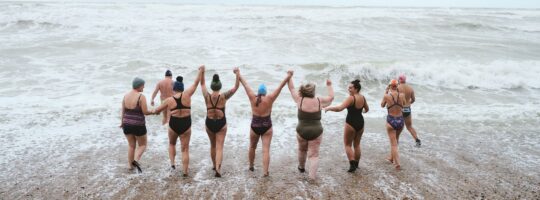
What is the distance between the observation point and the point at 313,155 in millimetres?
6547

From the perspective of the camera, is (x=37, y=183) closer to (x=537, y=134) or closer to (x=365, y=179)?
(x=365, y=179)

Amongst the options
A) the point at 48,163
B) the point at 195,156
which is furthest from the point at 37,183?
the point at 195,156

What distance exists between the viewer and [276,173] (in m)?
7.01

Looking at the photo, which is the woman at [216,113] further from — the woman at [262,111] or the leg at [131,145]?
the leg at [131,145]

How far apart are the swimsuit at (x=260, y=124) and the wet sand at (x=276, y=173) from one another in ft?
2.69

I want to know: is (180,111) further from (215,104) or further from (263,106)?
(263,106)

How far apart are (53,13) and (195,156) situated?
3439 cm

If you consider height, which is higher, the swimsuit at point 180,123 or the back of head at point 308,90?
the back of head at point 308,90

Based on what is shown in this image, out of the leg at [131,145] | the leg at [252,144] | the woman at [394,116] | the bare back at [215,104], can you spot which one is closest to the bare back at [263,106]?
the leg at [252,144]

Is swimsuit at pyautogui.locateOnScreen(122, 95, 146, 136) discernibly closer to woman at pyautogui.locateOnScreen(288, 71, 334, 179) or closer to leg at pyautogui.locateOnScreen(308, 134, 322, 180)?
woman at pyautogui.locateOnScreen(288, 71, 334, 179)

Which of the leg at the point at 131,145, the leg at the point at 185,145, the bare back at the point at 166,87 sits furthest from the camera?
the bare back at the point at 166,87

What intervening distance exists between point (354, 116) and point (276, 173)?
170 cm

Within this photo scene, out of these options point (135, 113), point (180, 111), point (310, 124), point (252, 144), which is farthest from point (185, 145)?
point (310, 124)

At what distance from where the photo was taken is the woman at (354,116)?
6746 millimetres
